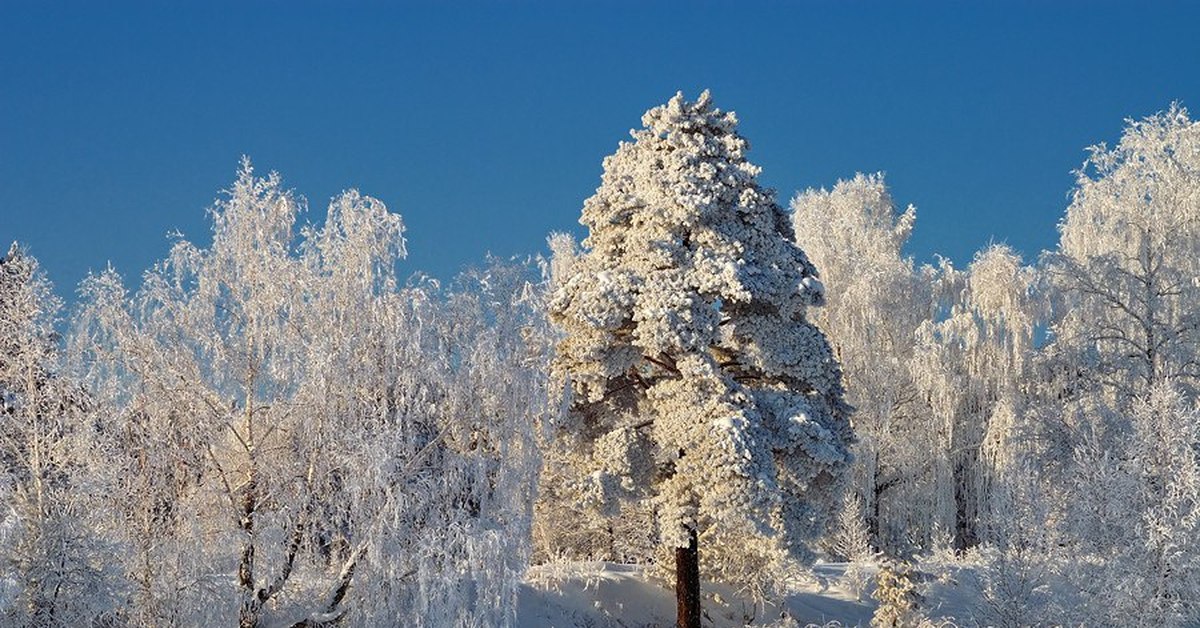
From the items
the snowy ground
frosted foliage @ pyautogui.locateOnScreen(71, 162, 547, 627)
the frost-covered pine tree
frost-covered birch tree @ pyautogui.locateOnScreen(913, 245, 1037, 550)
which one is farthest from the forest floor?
frost-covered birch tree @ pyautogui.locateOnScreen(913, 245, 1037, 550)

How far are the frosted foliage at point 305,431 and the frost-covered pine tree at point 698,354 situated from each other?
3357mm

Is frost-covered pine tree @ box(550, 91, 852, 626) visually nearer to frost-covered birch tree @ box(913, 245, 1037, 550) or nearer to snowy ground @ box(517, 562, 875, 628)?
snowy ground @ box(517, 562, 875, 628)

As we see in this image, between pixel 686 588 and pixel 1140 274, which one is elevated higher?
pixel 1140 274

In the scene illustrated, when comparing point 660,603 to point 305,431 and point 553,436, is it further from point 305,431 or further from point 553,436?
point 305,431

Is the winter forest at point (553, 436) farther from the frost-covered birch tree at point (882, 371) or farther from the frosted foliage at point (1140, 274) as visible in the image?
the frost-covered birch tree at point (882, 371)

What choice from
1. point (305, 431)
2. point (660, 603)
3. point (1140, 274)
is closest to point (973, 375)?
point (1140, 274)

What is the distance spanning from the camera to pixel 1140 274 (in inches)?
1151

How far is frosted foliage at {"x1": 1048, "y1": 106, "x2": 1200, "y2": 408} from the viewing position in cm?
2702

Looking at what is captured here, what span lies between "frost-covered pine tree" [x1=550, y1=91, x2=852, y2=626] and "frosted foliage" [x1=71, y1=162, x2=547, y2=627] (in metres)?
3.36

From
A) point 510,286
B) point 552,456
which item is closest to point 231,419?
point 510,286

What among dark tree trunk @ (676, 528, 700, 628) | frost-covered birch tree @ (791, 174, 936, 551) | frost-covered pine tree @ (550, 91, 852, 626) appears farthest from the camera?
frost-covered birch tree @ (791, 174, 936, 551)

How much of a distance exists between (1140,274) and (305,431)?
21317 mm

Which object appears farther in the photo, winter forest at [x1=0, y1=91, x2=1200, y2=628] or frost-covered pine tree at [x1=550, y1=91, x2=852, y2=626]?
frost-covered pine tree at [x1=550, y1=91, x2=852, y2=626]

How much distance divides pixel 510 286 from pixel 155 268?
4.79 m
